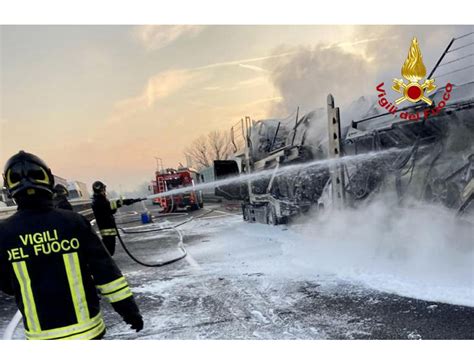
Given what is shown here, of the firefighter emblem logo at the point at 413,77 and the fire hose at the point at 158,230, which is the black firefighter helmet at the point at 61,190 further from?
the firefighter emblem logo at the point at 413,77

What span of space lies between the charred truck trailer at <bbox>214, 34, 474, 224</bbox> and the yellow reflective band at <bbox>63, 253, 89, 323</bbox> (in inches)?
114

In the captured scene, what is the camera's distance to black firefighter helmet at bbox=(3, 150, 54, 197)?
171 centimetres

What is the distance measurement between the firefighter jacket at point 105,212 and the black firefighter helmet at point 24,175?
8.23ft

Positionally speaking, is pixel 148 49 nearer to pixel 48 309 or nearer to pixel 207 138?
pixel 207 138

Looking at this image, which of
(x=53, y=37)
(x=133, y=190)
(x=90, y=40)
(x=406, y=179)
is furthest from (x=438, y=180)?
(x=53, y=37)

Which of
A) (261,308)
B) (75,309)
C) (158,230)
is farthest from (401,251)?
(158,230)

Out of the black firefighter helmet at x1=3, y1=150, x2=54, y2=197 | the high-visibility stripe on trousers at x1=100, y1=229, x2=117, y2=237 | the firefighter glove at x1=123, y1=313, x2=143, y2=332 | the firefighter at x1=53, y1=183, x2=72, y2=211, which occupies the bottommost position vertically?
the high-visibility stripe on trousers at x1=100, y1=229, x2=117, y2=237

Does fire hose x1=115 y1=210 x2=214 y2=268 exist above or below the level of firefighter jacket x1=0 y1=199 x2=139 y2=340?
below

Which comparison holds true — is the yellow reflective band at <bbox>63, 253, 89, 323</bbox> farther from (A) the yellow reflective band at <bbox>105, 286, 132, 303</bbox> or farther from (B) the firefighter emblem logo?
(B) the firefighter emblem logo

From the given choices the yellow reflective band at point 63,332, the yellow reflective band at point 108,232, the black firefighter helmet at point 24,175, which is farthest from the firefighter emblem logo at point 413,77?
the yellow reflective band at point 108,232

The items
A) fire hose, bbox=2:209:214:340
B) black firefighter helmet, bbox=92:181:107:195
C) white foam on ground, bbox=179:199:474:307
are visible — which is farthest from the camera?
black firefighter helmet, bbox=92:181:107:195

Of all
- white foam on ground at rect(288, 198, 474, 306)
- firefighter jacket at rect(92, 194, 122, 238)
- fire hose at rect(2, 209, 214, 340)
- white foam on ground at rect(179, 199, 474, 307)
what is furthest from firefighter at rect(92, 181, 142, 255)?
white foam on ground at rect(288, 198, 474, 306)

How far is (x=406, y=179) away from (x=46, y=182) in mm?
4530

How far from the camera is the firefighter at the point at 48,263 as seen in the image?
170 centimetres
